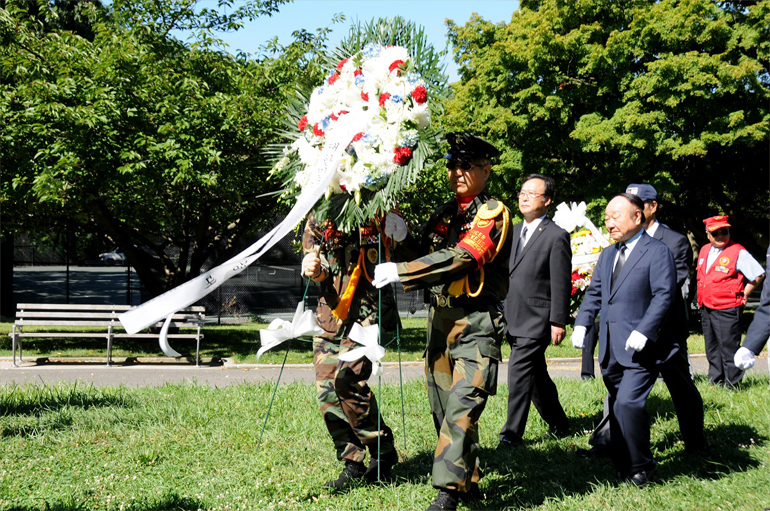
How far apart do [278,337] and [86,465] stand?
1.80m

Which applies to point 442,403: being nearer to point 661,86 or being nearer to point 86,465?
point 86,465

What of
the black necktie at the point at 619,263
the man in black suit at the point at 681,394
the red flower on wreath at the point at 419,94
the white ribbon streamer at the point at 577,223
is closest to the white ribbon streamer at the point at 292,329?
the red flower on wreath at the point at 419,94

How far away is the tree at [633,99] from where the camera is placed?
16531mm

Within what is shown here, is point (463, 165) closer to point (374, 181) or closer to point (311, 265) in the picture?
point (374, 181)

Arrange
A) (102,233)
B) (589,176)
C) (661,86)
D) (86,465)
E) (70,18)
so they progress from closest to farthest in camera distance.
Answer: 1. (86,465)
2. (102,233)
3. (661,86)
4. (589,176)
5. (70,18)

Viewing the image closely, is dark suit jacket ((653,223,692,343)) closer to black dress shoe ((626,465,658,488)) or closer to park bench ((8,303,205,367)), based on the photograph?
black dress shoe ((626,465,658,488))

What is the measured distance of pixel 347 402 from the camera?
452cm

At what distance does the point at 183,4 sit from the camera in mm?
12938

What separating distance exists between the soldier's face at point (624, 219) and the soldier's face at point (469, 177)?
1135 millimetres

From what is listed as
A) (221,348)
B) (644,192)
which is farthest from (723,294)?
(221,348)

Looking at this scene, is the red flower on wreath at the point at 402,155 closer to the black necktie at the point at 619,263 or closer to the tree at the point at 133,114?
the black necktie at the point at 619,263

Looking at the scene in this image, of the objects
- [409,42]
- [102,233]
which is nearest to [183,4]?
[102,233]

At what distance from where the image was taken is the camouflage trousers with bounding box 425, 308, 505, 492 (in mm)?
3998

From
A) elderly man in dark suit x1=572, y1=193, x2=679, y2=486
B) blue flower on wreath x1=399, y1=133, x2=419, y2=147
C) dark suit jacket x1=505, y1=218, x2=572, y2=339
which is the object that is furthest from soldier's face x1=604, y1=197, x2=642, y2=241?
blue flower on wreath x1=399, y1=133, x2=419, y2=147
